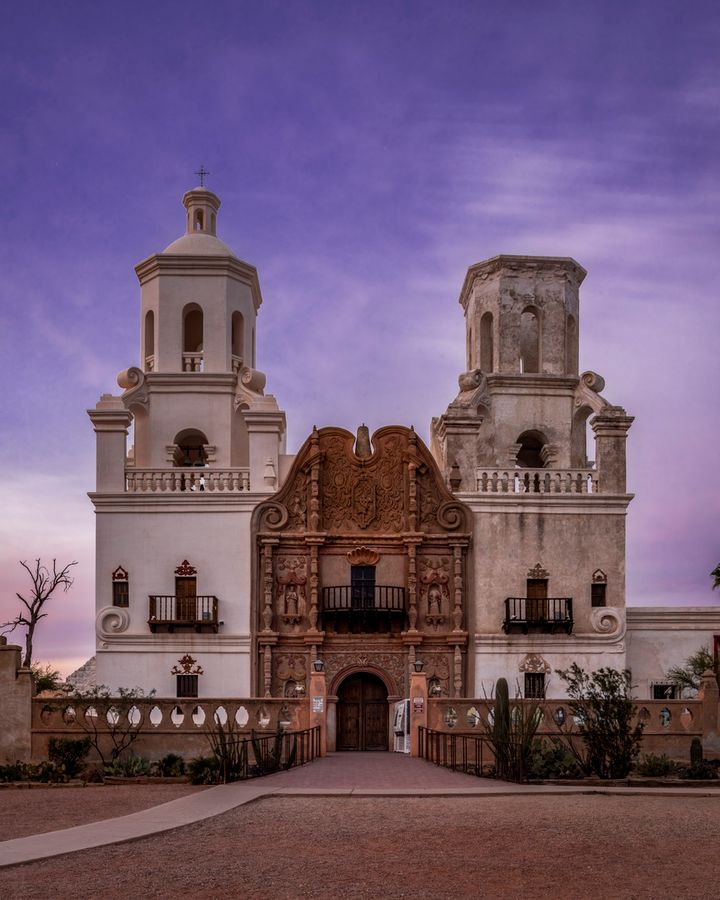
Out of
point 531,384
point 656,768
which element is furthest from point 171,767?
point 531,384

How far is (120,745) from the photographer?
28.9 metres

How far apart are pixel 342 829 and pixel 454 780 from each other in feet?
25.6

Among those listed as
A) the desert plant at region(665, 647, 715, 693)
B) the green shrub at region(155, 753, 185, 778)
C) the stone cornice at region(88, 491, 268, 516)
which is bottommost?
the green shrub at region(155, 753, 185, 778)

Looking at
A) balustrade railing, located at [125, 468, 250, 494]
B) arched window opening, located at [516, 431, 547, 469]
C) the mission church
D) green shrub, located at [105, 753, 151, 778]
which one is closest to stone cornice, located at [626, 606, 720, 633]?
the mission church

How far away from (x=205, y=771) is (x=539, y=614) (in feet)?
60.2

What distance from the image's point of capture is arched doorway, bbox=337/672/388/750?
38906 mm

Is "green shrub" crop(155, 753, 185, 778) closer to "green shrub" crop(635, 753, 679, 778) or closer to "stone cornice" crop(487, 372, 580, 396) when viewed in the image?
"green shrub" crop(635, 753, 679, 778)

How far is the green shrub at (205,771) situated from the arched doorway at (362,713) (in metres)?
15.7

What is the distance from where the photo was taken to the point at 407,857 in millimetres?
13344

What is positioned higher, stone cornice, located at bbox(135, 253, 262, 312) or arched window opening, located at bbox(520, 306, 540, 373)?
stone cornice, located at bbox(135, 253, 262, 312)

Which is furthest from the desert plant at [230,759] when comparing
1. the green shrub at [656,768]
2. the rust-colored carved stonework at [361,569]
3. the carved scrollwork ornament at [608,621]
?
the carved scrollwork ornament at [608,621]

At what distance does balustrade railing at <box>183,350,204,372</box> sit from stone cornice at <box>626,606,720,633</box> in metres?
16.2

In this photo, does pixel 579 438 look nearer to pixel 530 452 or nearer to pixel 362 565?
pixel 530 452

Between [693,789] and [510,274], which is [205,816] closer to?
[693,789]
